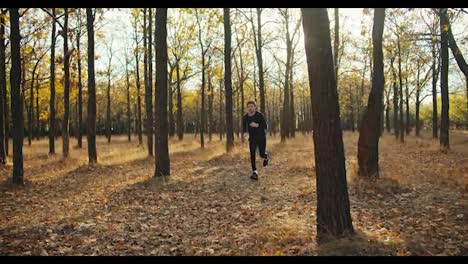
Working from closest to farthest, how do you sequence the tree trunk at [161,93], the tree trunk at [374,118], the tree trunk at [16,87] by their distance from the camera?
the tree trunk at [374,118], the tree trunk at [16,87], the tree trunk at [161,93]

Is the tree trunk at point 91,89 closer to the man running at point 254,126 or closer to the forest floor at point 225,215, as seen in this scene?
the forest floor at point 225,215

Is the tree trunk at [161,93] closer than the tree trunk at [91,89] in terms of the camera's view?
Yes

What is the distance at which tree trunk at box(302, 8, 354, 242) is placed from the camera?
554 centimetres

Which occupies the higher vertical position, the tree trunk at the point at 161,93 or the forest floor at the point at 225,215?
the tree trunk at the point at 161,93

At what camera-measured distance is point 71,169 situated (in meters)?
15.9

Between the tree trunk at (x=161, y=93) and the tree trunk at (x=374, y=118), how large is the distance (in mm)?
5787

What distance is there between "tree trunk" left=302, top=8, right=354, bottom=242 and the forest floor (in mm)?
382

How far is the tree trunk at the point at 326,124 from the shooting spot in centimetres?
554

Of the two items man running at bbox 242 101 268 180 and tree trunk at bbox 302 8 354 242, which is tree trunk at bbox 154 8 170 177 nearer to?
man running at bbox 242 101 268 180

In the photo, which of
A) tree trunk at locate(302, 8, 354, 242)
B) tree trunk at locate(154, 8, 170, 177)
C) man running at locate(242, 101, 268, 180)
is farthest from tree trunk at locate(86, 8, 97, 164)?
tree trunk at locate(302, 8, 354, 242)

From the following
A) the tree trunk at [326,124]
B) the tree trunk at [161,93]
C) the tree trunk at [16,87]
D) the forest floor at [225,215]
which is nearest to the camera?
the tree trunk at [326,124]

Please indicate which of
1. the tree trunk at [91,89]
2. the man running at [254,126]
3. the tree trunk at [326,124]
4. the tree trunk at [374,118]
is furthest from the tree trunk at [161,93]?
the tree trunk at [326,124]

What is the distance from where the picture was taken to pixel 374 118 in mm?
10469
